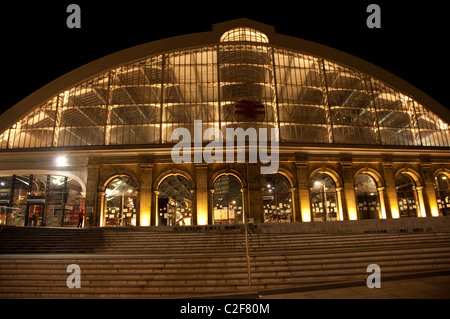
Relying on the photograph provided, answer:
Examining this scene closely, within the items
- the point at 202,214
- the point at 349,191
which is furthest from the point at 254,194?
the point at 349,191

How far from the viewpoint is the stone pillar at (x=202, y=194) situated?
85.6 ft

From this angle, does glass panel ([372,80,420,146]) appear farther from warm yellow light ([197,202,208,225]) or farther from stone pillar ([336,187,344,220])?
warm yellow light ([197,202,208,225])

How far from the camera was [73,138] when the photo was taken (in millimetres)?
27469

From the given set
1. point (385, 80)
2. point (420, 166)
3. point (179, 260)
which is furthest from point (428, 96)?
point (179, 260)

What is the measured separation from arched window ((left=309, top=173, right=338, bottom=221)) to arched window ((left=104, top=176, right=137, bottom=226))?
1749 cm

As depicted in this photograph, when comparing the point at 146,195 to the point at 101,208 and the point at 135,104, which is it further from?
the point at 135,104

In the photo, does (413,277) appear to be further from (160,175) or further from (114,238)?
(160,175)

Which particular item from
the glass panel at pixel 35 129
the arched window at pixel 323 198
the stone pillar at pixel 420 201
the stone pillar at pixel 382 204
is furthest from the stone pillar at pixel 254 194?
the glass panel at pixel 35 129

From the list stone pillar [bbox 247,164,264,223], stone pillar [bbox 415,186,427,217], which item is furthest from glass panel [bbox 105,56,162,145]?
stone pillar [bbox 415,186,427,217]

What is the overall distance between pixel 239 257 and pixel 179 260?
9.83 ft

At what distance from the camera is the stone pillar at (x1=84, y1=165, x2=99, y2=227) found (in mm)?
25453

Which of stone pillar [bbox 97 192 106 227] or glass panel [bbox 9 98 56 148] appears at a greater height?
glass panel [bbox 9 98 56 148]

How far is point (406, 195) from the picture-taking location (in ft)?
99.0

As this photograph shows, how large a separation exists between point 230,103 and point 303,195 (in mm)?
11391
